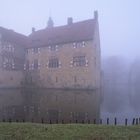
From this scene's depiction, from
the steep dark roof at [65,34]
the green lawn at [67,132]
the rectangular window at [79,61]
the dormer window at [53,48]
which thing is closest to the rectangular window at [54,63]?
the dormer window at [53,48]

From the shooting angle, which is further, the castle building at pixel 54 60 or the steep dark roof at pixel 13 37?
the steep dark roof at pixel 13 37

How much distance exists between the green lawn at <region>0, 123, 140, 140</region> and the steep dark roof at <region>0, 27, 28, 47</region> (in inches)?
1559

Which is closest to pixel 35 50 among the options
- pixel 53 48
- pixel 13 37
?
pixel 53 48

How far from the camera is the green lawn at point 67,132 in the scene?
10.3m

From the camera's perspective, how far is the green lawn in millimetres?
10258

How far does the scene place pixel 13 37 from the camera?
2052 inches

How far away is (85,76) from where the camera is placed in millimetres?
44344

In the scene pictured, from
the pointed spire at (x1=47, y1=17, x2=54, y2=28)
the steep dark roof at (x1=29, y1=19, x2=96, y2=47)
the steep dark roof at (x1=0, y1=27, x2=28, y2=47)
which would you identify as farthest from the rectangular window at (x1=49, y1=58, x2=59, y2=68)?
the pointed spire at (x1=47, y1=17, x2=54, y2=28)

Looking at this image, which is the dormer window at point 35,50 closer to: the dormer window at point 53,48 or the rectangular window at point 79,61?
the dormer window at point 53,48

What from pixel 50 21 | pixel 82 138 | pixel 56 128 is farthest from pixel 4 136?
pixel 50 21

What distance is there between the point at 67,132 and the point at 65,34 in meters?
39.6

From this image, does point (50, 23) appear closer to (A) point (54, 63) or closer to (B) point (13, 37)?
(B) point (13, 37)

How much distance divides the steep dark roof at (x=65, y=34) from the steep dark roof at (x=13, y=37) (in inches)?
56.5

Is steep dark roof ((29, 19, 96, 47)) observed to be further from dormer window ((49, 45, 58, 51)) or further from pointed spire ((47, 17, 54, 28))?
pointed spire ((47, 17, 54, 28))
